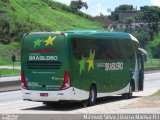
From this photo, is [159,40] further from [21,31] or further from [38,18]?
[21,31]

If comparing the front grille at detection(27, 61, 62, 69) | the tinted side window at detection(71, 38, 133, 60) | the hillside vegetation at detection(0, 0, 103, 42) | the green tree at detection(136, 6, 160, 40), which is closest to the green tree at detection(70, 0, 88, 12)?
the hillside vegetation at detection(0, 0, 103, 42)

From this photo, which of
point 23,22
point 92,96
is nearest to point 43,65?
point 92,96

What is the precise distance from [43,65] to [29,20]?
84.6 m

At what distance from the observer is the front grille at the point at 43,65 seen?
20.6 meters

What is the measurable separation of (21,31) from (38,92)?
7604cm

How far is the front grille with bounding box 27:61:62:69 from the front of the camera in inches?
811

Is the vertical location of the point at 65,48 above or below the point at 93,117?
above

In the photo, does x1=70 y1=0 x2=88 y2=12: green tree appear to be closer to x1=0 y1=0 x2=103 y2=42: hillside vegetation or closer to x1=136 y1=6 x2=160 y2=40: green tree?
x1=0 y1=0 x2=103 y2=42: hillside vegetation

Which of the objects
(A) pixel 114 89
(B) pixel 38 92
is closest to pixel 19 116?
(B) pixel 38 92

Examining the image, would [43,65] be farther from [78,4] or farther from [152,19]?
[78,4]

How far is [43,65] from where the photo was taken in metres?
20.8

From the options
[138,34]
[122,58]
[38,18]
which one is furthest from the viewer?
[138,34]

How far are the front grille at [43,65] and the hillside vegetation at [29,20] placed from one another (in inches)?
2894

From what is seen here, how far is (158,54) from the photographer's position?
11700 centimetres
